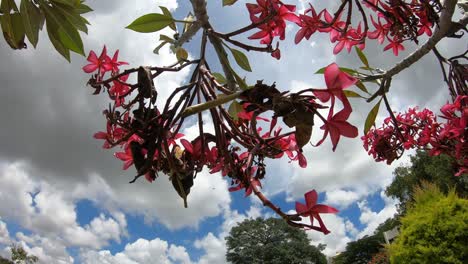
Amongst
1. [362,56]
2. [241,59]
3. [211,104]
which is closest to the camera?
[211,104]

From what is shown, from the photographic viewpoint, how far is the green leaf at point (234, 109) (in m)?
0.60

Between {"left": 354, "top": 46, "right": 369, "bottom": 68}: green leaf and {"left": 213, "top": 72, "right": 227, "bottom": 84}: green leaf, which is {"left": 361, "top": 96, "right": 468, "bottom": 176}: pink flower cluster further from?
{"left": 213, "top": 72, "right": 227, "bottom": 84}: green leaf

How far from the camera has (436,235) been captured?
496 cm

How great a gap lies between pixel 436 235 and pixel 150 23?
526 centimetres

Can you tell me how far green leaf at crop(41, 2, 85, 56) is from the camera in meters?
0.65

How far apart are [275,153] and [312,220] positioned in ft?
0.57

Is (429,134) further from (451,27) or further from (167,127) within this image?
(167,127)

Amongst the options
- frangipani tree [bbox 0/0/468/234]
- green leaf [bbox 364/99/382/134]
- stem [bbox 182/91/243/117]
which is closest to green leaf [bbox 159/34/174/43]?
frangipani tree [bbox 0/0/468/234]

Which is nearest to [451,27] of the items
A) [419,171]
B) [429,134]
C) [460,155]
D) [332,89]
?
[460,155]

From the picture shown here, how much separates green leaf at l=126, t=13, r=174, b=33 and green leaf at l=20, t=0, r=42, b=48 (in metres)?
0.17

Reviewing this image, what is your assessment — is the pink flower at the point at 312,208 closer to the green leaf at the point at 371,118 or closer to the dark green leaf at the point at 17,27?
the dark green leaf at the point at 17,27

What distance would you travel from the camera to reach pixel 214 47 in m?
0.70

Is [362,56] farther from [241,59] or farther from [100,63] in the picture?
[100,63]

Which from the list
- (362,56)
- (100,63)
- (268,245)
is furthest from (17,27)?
(268,245)
